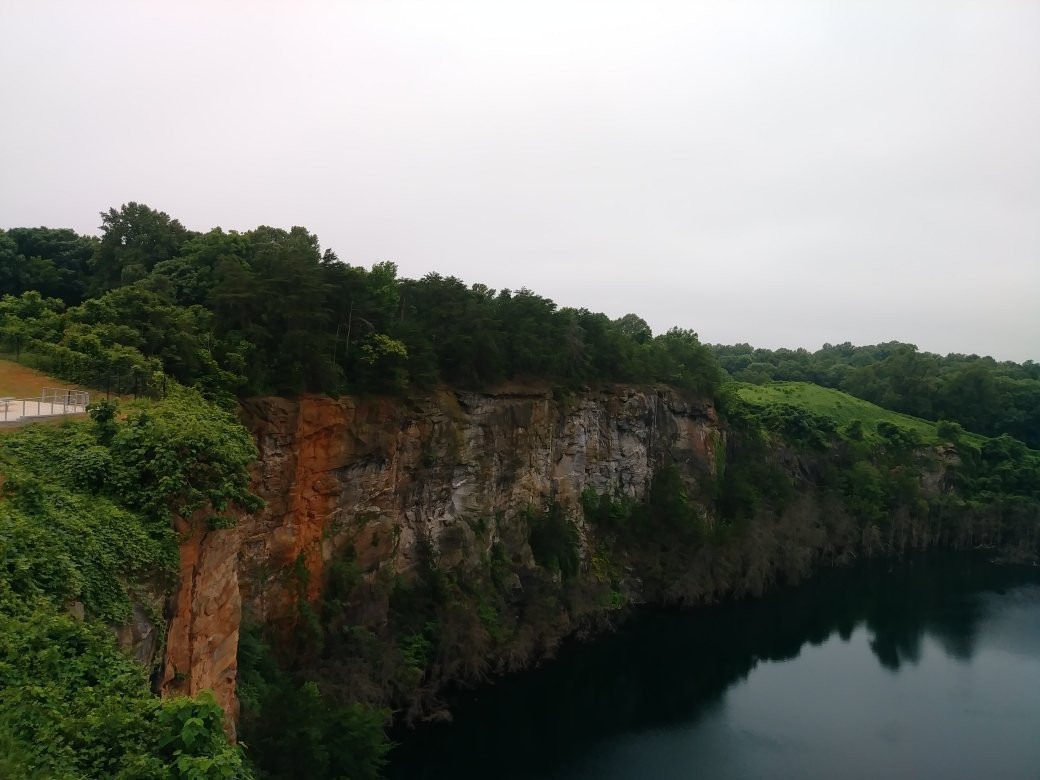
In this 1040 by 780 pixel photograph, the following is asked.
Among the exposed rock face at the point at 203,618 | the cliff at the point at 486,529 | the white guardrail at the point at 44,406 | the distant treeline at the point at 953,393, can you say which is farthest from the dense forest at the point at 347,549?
the distant treeline at the point at 953,393

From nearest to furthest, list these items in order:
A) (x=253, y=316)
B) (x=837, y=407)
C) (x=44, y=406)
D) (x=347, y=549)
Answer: (x=44, y=406)
(x=253, y=316)
(x=347, y=549)
(x=837, y=407)

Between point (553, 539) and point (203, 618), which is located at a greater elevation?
point (203, 618)

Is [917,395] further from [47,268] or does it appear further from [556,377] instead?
[47,268]

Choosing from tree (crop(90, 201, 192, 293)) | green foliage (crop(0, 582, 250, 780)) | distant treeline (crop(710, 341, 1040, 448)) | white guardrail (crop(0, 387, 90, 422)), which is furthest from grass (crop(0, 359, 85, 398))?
distant treeline (crop(710, 341, 1040, 448))

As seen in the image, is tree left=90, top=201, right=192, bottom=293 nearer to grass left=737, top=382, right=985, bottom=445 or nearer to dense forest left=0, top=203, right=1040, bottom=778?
dense forest left=0, top=203, right=1040, bottom=778

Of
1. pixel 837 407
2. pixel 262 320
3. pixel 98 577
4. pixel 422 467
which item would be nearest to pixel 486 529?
pixel 422 467

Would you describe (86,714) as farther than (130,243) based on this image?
No

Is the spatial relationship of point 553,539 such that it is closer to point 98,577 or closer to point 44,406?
point 44,406

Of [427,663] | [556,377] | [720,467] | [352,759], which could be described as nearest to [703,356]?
[720,467]
